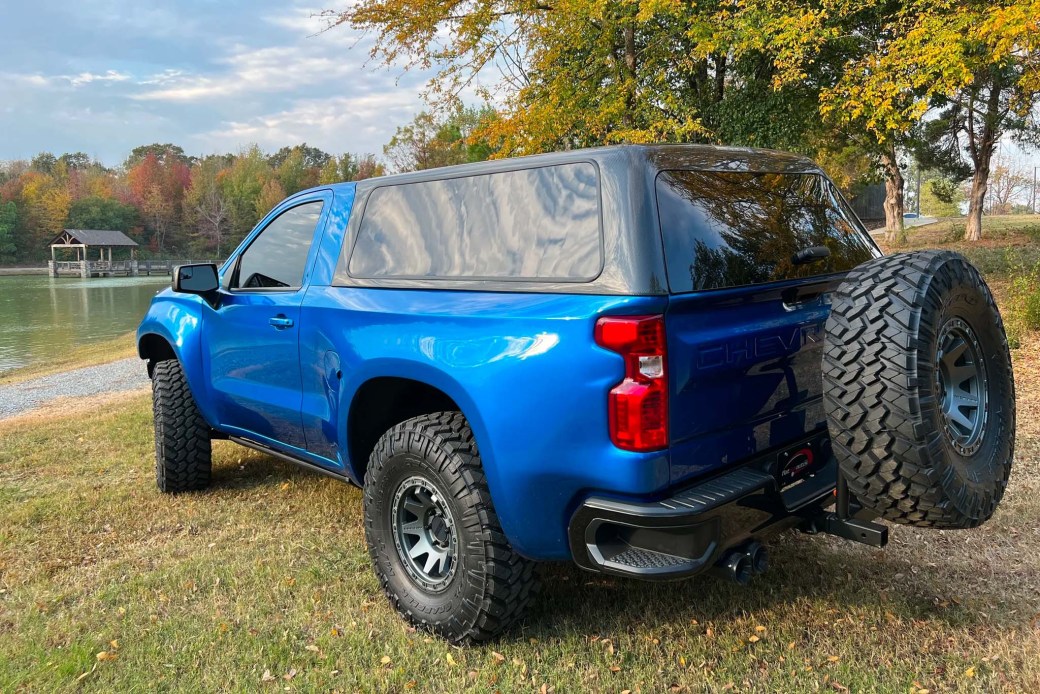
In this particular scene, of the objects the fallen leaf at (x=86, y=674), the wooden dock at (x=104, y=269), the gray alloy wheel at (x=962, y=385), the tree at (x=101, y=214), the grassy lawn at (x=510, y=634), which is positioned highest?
the tree at (x=101, y=214)

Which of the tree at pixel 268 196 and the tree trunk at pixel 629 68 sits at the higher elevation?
the tree at pixel 268 196

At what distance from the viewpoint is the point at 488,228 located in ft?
10.4

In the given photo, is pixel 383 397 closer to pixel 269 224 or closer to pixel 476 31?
pixel 269 224

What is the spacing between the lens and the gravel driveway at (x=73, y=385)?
12.4m

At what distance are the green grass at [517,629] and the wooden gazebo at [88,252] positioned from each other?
82836mm

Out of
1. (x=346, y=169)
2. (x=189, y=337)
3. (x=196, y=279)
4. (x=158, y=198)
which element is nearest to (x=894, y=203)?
(x=189, y=337)

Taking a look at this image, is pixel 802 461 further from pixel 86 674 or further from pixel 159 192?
pixel 159 192

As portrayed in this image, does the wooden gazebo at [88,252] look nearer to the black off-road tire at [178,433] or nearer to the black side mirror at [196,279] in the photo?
the black off-road tire at [178,433]

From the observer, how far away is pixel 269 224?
4504 mm

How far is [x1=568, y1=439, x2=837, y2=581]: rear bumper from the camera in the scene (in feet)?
8.23

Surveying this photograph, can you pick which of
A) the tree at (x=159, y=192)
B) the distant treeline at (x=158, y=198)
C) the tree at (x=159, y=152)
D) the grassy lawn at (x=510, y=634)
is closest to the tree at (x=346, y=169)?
the distant treeline at (x=158, y=198)

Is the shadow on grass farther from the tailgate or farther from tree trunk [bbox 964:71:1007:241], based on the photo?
tree trunk [bbox 964:71:1007:241]

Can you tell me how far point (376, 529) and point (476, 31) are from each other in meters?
13.3

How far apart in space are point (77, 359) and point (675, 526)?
68.9 ft
